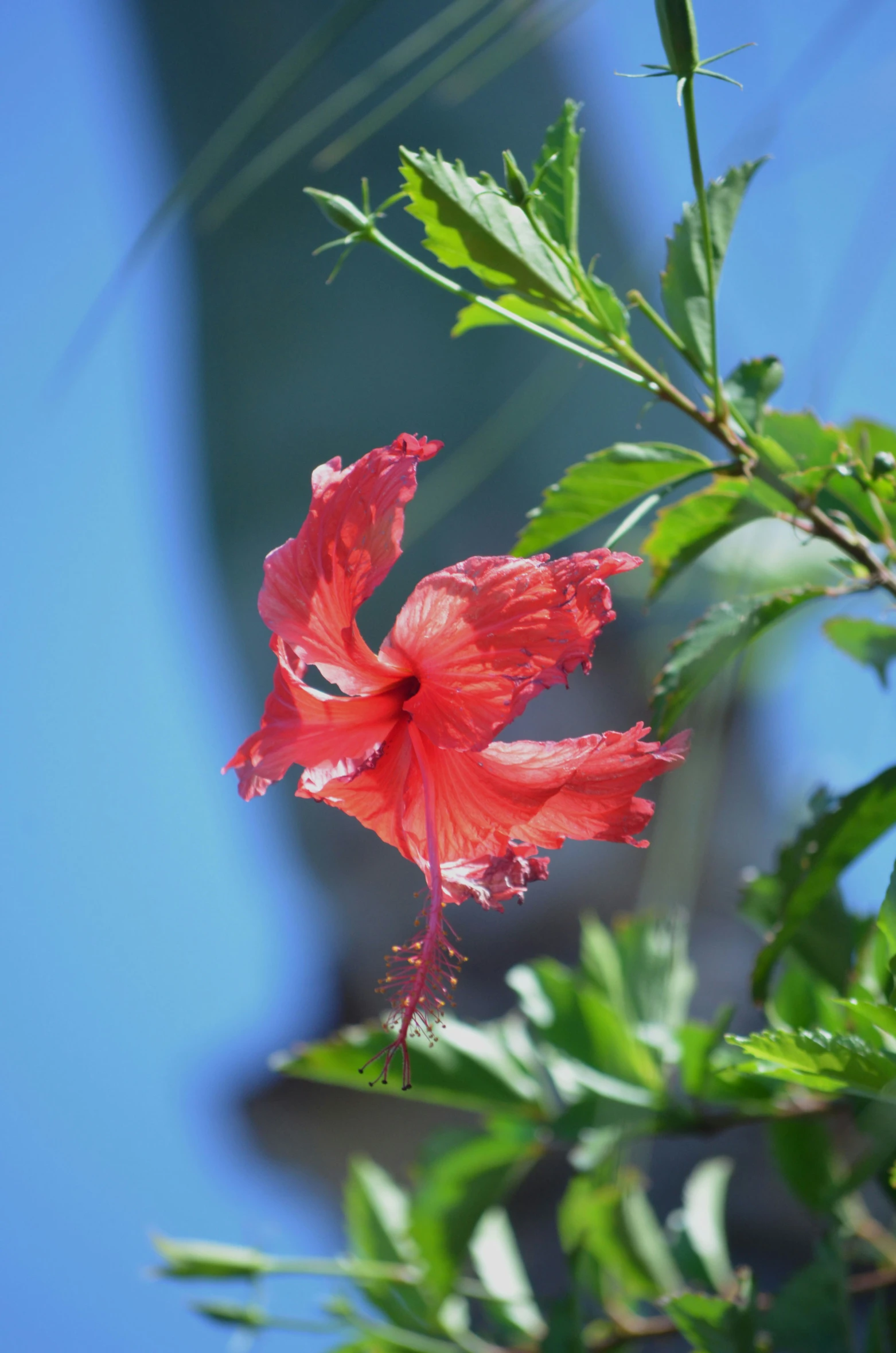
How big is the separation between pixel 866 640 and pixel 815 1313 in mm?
306

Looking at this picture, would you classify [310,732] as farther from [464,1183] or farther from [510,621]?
[464,1183]

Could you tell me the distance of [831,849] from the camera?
377mm

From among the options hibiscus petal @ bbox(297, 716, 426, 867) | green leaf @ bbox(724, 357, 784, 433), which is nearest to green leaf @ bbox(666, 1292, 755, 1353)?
hibiscus petal @ bbox(297, 716, 426, 867)

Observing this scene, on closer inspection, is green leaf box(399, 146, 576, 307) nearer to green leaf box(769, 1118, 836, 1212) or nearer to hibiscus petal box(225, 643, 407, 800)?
hibiscus petal box(225, 643, 407, 800)

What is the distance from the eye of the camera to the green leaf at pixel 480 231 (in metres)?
0.29

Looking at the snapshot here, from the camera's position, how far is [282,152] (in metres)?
0.34

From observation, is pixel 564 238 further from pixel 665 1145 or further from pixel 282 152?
pixel 665 1145

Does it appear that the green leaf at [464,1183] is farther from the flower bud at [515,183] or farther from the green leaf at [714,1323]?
the flower bud at [515,183]

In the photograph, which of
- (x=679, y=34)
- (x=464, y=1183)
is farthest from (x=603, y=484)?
(x=464, y=1183)

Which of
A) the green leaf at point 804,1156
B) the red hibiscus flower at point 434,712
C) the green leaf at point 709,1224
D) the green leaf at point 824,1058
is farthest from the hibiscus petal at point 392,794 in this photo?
the green leaf at point 709,1224

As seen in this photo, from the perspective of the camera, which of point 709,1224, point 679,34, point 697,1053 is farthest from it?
point 709,1224

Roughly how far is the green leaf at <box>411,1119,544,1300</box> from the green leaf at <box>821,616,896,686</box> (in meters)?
0.36

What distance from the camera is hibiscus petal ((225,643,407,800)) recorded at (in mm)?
290

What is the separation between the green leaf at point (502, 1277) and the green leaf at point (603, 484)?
0.46 m
